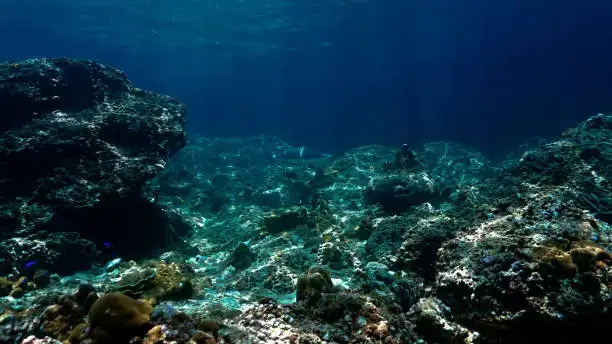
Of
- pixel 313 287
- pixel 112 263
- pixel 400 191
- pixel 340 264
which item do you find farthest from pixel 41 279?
pixel 400 191

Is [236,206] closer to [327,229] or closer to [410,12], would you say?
[327,229]

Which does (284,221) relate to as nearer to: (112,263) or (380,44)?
(112,263)

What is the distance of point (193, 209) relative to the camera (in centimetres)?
1636

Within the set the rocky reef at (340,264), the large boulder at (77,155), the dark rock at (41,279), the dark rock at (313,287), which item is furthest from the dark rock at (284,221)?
the dark rock at (313,287)

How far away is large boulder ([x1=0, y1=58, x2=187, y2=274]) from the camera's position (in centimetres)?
860

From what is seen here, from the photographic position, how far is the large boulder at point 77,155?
339 inches

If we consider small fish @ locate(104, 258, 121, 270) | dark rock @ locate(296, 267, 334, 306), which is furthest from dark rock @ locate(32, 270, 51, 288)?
dark rock @ locate(296, 267, 334, 306)

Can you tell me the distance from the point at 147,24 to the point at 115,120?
34.9 metres

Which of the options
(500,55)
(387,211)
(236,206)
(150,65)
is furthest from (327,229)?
(150,65)

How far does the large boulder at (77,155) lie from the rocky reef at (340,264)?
0.25 ft

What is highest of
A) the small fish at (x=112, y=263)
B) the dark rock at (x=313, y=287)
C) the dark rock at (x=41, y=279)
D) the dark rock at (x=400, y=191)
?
the dark rock at (x=313, y=287)

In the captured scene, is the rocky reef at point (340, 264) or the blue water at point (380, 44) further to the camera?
the blue water at point (380, 44)

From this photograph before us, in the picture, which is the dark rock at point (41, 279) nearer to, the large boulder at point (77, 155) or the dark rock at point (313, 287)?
the large boulder at point (77, 155)

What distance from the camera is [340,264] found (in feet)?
26.3
